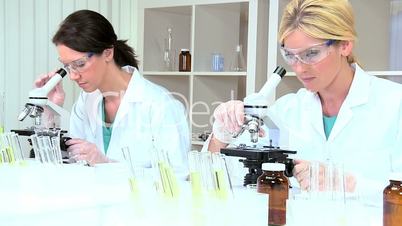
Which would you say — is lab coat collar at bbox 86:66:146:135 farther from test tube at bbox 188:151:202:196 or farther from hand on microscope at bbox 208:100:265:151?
test tube at bbox 188:151:202:196

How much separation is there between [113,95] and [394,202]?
68.5 inches

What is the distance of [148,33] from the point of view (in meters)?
3.61

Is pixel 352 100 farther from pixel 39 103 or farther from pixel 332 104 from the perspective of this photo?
pixel 39 103

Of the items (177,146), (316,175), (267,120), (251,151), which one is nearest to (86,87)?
(177,146)

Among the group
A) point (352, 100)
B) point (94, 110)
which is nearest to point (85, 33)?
point (94, 110)

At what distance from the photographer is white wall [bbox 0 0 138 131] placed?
3.42m

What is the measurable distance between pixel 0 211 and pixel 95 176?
1.32 ft

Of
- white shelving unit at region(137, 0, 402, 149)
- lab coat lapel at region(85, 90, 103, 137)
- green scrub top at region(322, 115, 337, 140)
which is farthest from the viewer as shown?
white shelving unit at region(137, 0, 402, 149)

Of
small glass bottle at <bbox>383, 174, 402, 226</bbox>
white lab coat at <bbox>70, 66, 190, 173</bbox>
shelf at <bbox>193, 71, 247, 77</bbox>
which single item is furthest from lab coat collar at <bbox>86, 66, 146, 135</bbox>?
small glass bottle at <bbox>383, 174, 402, 226</bbox>

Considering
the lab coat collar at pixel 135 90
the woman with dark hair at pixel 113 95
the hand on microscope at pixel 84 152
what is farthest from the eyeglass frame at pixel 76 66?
the hand on microscope at pixel 84 152

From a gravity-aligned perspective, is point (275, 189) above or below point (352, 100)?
below

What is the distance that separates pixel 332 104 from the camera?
206cm

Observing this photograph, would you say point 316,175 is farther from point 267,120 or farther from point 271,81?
point 267,120

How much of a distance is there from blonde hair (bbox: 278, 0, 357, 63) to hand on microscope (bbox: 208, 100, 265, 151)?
1.04 feet
